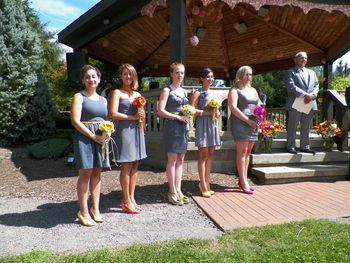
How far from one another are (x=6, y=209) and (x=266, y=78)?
23803mm

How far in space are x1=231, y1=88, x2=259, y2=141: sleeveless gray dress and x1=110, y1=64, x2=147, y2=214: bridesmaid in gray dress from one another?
1.58 meters

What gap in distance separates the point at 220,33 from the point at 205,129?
7.06m

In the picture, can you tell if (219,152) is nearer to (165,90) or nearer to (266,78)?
(165,90)

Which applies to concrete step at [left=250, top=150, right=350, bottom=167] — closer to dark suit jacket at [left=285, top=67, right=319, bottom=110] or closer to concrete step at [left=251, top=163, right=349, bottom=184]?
concrete step at [left=251, top=163, right=349, bottom=184]

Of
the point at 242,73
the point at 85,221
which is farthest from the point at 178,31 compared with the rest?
the point at 85,221

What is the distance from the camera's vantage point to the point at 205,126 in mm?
4910

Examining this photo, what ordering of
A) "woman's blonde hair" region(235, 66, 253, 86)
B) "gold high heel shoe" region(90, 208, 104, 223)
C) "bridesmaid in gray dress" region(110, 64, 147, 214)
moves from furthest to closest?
"woman's blonde hair" region(235, 66, 253, 86) → "bridesmaid in gray dress" region(110, 64, 147, 214) → "gold high heel shoe" region(90, 208, 104, 223)

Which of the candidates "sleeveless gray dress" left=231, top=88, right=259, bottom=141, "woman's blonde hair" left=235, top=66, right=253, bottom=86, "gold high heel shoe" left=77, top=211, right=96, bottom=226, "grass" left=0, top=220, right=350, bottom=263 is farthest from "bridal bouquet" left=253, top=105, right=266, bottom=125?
"gold high heel shoe" left=77, top=211, right=96, bottom=226

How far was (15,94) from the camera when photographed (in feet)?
27.3

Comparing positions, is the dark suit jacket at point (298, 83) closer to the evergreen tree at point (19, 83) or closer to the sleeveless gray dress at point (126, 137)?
the sleeveless gray dress at point (126, 137)

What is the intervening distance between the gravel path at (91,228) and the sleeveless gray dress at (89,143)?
0.72 metres

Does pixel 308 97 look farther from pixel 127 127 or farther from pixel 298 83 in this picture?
pixel 127 127

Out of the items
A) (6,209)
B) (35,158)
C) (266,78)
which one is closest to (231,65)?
(35,158)

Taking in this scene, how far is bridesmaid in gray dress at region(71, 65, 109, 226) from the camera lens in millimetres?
3732
